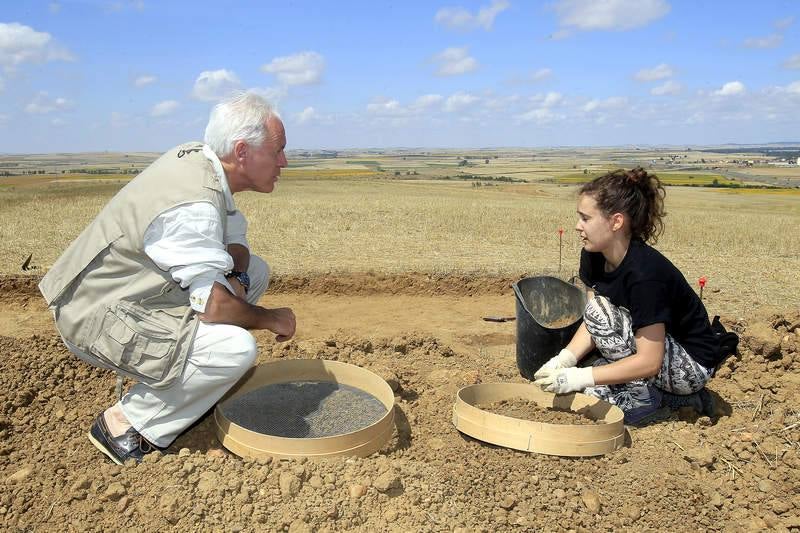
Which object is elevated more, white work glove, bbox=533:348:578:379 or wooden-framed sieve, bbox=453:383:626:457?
white work glove, bbox=533:348:578:379

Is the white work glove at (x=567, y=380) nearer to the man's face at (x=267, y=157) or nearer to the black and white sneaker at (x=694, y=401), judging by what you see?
the black and white sneaker at (x=694, y=401)

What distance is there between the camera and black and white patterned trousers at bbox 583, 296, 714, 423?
325 cm

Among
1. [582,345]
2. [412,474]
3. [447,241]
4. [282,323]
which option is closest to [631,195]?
[582,345]

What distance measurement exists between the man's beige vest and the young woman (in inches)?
71.3

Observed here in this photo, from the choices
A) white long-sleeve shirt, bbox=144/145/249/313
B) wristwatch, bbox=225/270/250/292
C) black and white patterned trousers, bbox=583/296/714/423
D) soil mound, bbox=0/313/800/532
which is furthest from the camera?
wristwatch, bbox=225/270/250/292

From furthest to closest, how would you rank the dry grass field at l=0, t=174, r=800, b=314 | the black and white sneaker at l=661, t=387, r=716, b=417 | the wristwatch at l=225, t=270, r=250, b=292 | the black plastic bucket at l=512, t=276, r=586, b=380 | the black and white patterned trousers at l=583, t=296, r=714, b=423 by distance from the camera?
the dry grass field at l=0, t=174, r=800, b=314, the black plastic bucket at l=512, t=276, r=586, b=380, the black and white sneaker at l=661, t=387, r=716, b=417, the wristwatch at l=225, t=270, r=250, b=292, the black and white patterned trousers at l=583, t=296, r=714, b=423

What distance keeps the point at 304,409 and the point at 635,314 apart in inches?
69.9

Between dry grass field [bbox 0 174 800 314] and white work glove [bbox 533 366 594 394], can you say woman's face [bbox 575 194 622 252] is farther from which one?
white work glove [bbox 533 366 594 394]

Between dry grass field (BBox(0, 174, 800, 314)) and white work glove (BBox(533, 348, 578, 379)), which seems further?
dry grass field (BBox(0, 174, 800, 314))


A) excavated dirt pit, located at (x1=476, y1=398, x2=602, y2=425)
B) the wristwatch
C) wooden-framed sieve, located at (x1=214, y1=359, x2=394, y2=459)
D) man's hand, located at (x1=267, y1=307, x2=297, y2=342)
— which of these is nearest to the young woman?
excavated dirt pit, located at (x1=476, y1=398, x2=602, y2=425)

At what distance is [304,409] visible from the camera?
333 cm

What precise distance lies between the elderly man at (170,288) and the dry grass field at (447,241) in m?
1.94

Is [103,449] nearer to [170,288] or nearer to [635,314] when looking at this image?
[170,288]

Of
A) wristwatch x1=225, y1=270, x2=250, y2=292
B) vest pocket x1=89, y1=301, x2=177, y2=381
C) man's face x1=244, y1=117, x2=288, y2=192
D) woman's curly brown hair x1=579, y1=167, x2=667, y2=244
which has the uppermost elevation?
man's face x1=244, y1=117, x2=288, y2=192
